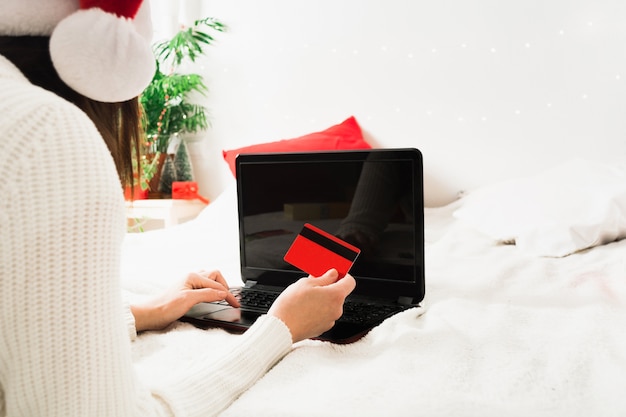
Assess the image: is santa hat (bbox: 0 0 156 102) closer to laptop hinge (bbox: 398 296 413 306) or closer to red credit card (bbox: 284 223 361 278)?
red credit card (bbox: 284 223 361 278)

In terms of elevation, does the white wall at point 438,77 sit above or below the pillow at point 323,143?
above

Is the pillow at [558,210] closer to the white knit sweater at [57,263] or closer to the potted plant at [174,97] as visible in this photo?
the white knit sweater at [57,263]

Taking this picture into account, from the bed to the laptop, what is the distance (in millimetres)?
66

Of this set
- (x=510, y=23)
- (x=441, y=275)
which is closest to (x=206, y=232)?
(x=441, y=275)

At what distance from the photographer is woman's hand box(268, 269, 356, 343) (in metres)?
0.68

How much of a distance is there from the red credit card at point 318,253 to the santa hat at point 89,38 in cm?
42

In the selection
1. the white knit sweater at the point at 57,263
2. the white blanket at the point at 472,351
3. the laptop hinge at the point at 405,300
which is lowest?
the laptop hinge at the point at 405,300

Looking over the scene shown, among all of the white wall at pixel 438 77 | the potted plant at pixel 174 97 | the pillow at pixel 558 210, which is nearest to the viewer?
the pillow at pixel 558 210

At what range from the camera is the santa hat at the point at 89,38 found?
17.6 inches

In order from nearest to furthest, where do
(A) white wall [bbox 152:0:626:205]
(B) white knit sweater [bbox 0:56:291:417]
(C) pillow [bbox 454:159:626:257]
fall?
1. (B) white knit sweater [bbox 0:56:291:417]
2. (C) pillow [bbox 454:159:626:257]
3. (A) white wall [bbox 152:0:626:205]

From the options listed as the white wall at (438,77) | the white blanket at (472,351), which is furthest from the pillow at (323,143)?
the white blanket at (472,351)

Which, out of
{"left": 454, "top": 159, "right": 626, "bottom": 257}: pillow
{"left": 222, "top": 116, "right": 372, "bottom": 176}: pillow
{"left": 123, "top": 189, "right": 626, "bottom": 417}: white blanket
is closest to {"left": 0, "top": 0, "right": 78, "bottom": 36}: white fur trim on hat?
{"left": 123, "top": 189, "right": 626, "bottom": 417}: white blanket

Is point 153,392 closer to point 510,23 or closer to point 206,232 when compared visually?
point 206,232

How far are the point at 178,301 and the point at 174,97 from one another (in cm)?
179
